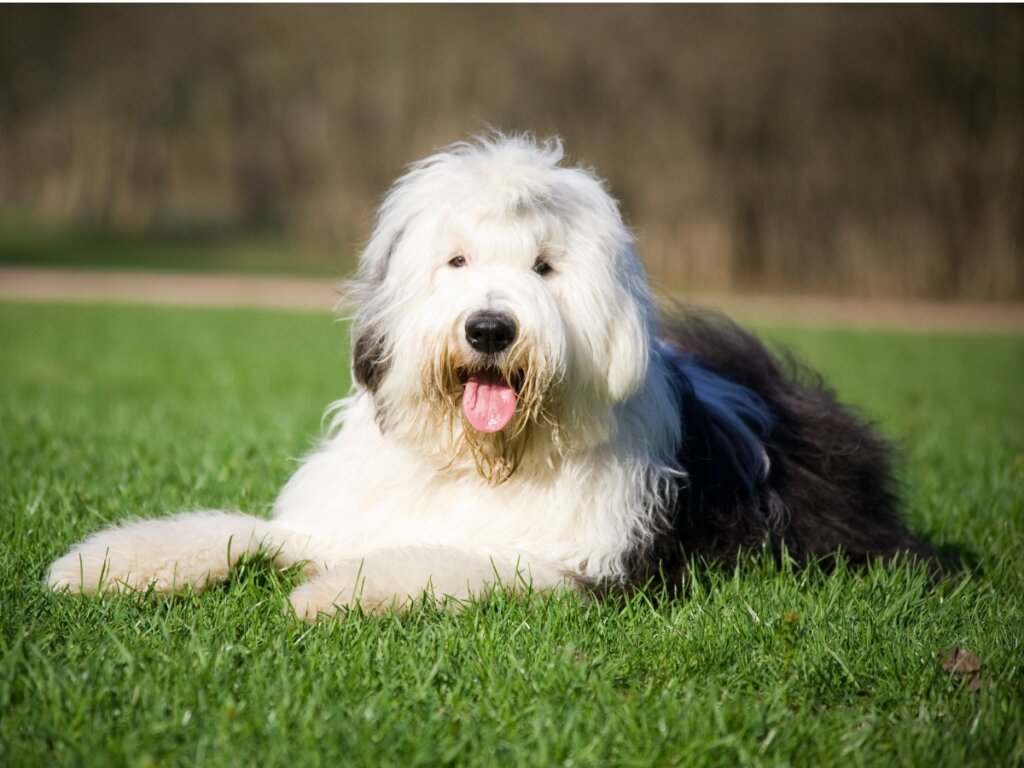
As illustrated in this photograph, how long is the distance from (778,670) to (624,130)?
22.7 meters

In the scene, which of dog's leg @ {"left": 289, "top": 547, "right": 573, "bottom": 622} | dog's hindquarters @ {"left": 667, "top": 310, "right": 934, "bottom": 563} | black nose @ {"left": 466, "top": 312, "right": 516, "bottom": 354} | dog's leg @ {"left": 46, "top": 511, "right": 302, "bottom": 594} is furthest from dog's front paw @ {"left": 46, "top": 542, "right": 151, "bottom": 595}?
dog's hindquarters @ {"left": 667, "top": 310, "right": 934, "bottom": 563}

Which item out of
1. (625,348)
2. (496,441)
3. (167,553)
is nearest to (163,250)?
(167,553)

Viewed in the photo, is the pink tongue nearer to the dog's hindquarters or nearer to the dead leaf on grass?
the dog's hindquarters

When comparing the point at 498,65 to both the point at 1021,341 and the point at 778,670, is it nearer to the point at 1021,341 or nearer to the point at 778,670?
the point at 1021,341

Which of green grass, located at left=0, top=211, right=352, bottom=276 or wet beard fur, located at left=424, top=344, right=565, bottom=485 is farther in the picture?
green grass, located at left=0, top=211, right=352, bottom=276

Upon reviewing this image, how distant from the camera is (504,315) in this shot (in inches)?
132

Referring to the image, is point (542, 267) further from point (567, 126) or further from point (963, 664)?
point (567, 126)

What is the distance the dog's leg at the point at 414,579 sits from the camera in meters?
3.45

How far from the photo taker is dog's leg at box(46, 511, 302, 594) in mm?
3555

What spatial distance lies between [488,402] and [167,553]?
3.83ft

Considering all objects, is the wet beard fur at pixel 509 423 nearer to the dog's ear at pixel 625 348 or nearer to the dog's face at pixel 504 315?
the dog's face at pixel 504 315

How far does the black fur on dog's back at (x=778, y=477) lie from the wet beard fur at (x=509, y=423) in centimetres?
60

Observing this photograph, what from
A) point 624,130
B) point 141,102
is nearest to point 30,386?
point 624,130

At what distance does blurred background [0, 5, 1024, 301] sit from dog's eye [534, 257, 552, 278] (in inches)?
663
